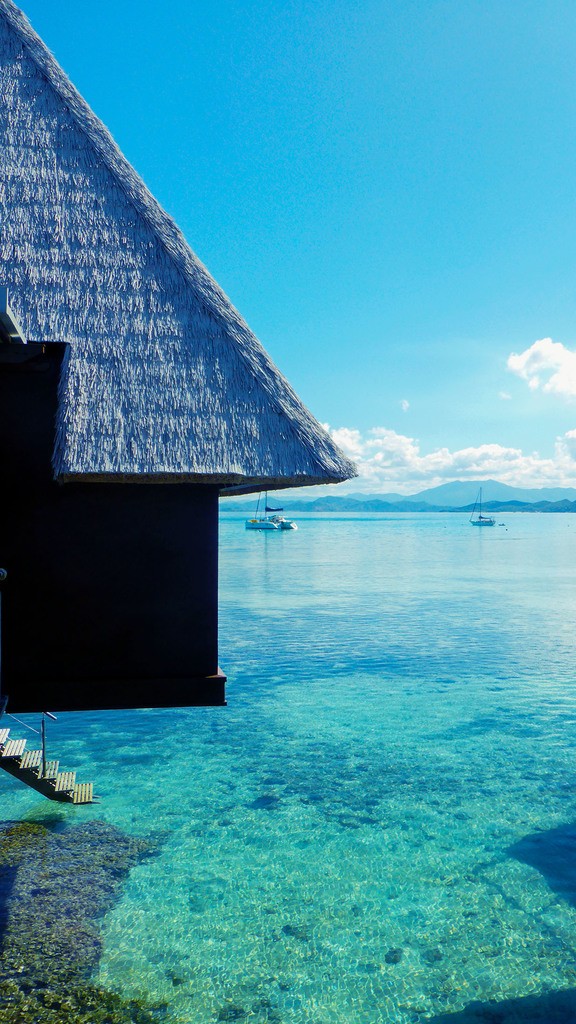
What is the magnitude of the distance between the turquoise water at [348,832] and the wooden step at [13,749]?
2516mm

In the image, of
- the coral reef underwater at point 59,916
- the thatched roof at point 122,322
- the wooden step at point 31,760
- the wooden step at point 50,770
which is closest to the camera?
the thatched roof at point 122,322

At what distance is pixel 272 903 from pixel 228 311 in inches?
287

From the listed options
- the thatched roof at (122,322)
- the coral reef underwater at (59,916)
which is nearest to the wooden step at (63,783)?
the coral reef underwater at (59,916)

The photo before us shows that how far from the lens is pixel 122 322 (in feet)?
18.0

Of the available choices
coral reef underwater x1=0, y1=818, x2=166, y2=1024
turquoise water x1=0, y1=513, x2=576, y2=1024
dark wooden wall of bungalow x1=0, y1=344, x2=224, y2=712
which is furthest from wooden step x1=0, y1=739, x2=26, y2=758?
turquoise water x1=0, y1=513, x2=576, y2=1024

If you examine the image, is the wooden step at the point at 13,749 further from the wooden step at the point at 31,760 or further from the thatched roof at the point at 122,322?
the thatched roof at the point at 122,322

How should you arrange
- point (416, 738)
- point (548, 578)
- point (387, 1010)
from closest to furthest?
point (387, 1010) < point (416, 738) < point (548, 578)

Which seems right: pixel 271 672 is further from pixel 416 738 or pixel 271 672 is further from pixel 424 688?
pixel 416 738

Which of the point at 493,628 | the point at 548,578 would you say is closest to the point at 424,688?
the point at 493,628

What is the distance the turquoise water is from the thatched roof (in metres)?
5.51

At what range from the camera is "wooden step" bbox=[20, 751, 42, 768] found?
7.05m

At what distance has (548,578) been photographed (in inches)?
1617

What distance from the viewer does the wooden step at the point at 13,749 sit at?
6512 mm

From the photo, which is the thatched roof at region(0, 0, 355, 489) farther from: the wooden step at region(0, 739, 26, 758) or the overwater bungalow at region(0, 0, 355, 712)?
the wooden step at region(0, 739, 26, 758)
